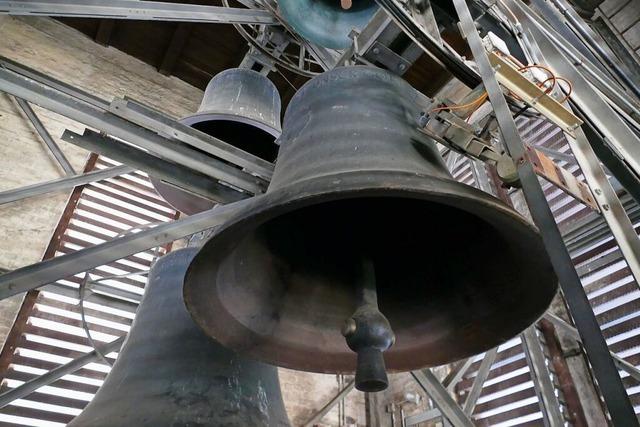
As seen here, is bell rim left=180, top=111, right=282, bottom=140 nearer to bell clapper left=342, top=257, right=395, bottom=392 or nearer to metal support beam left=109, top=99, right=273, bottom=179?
metal support beam left=109, top=99, right=273, bottom=179

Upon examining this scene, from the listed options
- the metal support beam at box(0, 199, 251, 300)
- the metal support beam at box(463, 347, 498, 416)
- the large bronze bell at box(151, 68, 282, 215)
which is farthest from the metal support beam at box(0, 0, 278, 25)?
the metal support beam at box(463, 347, 498, 416)

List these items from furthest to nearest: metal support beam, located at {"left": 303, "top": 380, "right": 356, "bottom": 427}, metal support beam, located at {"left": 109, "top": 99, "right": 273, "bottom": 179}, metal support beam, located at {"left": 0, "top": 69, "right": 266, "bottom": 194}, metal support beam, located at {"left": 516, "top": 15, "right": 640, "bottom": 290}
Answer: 1. metal support beam, located at {"left": 303, "top": 380, "right": 356, "bottom": 427}
2. metal support beam, located at {"left": 109, "top": 99, "right": 273, "bottom": 179}
3. metal support beam, located at {"left": 0, "top": 69, "right": 266, "bottom": 194}
4. metal support beam, located at {"left": 516, "top": 15, "right": 640, "bottom": 290}

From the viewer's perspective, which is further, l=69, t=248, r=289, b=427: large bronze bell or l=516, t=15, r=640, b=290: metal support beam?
l=69, t=248, r=289, b=427: large bronze bell

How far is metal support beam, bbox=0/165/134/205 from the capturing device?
3.67m

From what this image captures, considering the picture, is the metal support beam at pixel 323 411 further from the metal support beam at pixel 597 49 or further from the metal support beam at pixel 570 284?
the metal support beam at pixel 570 284

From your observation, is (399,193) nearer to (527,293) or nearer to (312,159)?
(312,159)

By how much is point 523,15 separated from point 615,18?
3.26 metres

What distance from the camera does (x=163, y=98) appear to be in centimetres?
603

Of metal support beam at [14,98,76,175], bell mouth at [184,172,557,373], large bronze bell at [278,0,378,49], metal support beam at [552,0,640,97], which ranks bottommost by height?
bell mouth at [184,172,557,373]

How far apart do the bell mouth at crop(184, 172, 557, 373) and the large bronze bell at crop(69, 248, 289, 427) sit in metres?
0.20

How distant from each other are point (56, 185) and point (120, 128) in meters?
2.88

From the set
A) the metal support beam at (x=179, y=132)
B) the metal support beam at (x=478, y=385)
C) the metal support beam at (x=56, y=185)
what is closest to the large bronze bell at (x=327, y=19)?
the metal support beam at (x=179, y=132)

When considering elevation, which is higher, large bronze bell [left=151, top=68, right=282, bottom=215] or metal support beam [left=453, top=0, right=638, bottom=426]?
large bronze bell [left=151, top=68, right=282, bottom=215]

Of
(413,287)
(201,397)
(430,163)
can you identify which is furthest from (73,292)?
(430,163)
